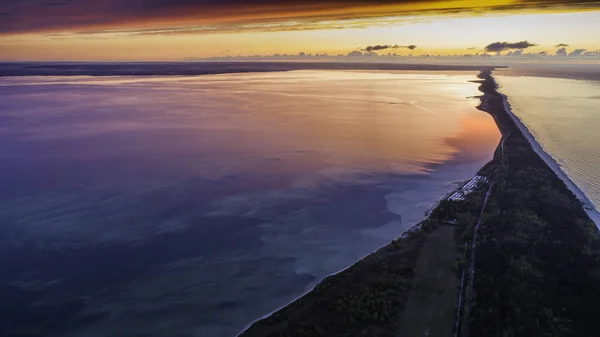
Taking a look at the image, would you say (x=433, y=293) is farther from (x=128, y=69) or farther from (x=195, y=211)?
(x=128, y=69)

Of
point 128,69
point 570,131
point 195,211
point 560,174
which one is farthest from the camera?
point 128,69

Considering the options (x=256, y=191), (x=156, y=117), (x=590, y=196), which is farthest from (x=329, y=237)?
(x=156, y=117)

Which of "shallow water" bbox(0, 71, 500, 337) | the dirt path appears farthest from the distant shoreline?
the dirt path

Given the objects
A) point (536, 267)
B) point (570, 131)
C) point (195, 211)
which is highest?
point (195, 211)

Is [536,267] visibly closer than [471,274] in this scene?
No

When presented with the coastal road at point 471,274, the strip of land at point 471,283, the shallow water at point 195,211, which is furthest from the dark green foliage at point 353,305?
the coastal road at point 471,274

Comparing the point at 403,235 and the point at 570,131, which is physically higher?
the point at 403,235

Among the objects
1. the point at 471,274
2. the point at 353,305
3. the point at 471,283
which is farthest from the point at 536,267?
the point at 353,305

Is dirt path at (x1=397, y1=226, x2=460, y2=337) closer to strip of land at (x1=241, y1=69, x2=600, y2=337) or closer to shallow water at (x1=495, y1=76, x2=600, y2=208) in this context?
strip of land at (x1=241, y1=69, x2=600, y2=337)
